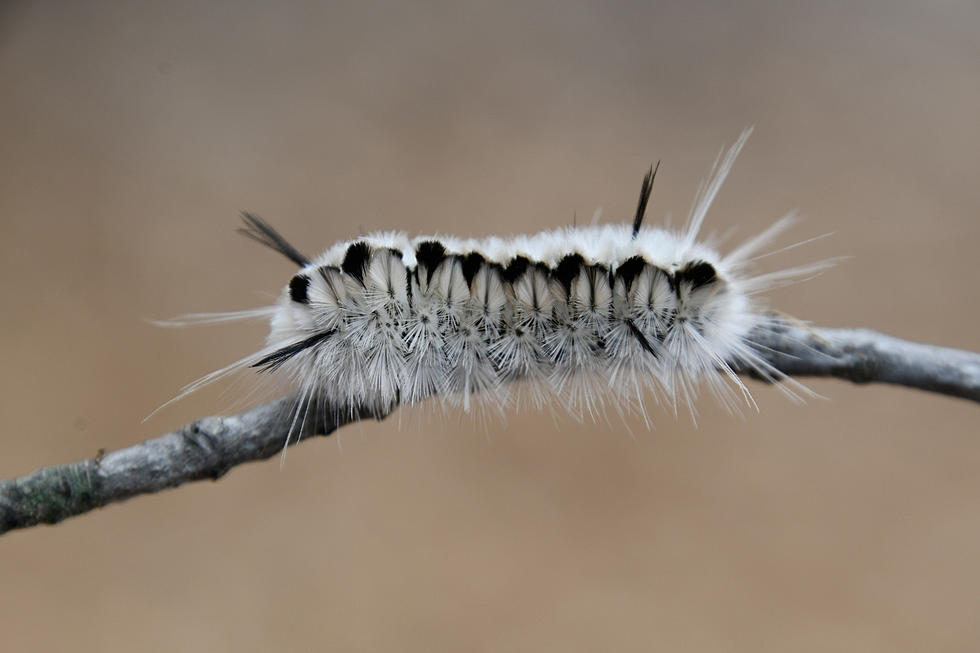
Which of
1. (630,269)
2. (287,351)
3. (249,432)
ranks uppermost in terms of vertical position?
(630,269)

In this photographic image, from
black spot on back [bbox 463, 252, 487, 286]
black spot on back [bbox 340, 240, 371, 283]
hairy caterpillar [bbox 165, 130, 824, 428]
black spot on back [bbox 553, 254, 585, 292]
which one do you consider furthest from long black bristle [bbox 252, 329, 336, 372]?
black spot on back [bbox 553, 254, 585, 292]

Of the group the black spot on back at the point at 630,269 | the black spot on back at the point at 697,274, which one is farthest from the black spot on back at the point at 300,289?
the black spot on back at the point at 697,274

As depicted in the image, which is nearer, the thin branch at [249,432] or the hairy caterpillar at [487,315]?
the thin branch at [249,432]

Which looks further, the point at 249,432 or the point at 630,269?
the point at 630,269

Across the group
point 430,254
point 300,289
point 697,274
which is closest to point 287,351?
point 300,289

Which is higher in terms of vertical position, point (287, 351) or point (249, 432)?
point (287, 351)

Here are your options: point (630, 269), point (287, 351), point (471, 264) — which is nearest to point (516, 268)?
point (471, 264)

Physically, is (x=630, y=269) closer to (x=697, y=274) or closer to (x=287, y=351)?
Result: (x=697, y=274)

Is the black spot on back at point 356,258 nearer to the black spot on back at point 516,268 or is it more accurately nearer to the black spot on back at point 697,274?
the black spot on back at point 516,268
